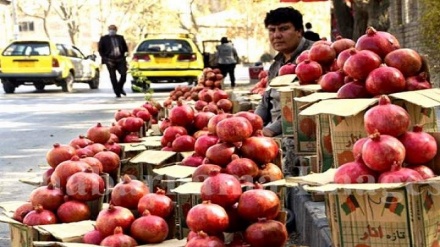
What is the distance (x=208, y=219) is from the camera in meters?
3.35

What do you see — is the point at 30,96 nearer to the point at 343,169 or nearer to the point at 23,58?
the point at 23,58

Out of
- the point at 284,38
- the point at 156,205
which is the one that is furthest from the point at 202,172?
the point at 284,38

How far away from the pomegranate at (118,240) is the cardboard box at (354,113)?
98cm

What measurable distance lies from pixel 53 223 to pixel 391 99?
1.73 metres

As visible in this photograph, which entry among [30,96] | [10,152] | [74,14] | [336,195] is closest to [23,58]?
[30,96]

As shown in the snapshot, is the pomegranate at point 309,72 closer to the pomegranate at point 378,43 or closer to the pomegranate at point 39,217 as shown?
the pomegranate at point 378,43

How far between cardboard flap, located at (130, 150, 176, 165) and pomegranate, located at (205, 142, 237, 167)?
890 millimetres

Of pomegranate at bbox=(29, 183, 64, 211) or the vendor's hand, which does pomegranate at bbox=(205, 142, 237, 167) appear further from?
the vendor's hand

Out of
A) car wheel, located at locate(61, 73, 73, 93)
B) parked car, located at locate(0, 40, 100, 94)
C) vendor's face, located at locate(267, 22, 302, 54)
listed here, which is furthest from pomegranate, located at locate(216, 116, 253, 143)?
car wheel, located at locate(61, 73, 73, 93)

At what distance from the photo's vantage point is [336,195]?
10.5ft

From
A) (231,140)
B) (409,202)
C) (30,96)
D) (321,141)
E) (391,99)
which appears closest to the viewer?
(409,202)

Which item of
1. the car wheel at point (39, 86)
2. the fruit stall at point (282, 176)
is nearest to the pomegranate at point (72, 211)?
the fruit stall at point (282, 176)

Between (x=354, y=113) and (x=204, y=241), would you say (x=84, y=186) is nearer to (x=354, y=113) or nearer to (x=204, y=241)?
(x=204, y=241)

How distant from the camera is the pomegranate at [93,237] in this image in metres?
3.68
